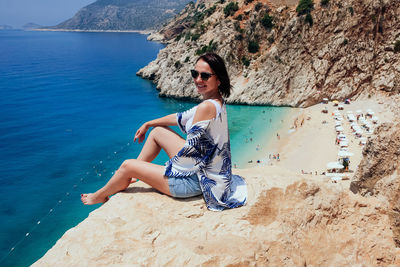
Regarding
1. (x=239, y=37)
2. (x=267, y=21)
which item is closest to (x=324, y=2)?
(x=267, y=21)

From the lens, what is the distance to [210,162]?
399 cm

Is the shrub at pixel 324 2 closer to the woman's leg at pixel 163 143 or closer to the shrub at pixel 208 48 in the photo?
the shrub at pixel 208 48

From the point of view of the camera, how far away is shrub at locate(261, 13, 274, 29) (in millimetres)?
44281

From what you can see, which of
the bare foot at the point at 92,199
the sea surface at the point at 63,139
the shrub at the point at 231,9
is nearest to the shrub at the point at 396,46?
the sea surface at the point at 63,139

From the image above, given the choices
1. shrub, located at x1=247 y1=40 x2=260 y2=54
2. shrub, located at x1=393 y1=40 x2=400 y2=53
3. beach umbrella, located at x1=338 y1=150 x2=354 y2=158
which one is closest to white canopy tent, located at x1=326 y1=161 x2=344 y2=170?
beach umbrella, located at x1=338 y1=150 x2=354 y2=158

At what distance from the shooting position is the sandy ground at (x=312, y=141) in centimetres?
2523

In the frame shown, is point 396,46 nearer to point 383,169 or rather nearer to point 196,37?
point 196,37

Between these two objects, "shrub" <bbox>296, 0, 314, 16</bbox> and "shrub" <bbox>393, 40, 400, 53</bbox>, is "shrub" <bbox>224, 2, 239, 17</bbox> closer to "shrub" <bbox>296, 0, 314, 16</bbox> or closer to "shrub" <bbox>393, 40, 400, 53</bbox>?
"shrub" <bbox>296, 0, 314, 16</bbox>

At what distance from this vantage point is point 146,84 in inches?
2389

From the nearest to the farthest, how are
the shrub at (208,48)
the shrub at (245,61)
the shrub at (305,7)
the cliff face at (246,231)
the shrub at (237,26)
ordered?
1. the cliff face at (246,231)
2. the shrub at (305,7)
3. the shrub at (245,61)
4. the shrub at (237,26)
5. the shrub at (208,48)

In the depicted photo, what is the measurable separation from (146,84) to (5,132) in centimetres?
2942

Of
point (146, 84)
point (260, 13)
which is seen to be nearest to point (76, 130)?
point (146, 84)

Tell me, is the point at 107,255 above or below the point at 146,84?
above

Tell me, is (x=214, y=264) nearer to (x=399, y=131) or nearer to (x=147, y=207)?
(x=147, y=207)
